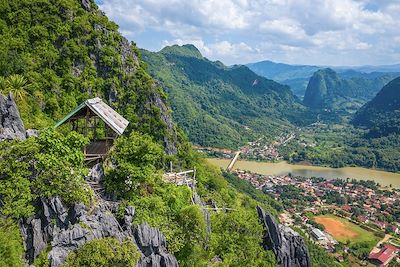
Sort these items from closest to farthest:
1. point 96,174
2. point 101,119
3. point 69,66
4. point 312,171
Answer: point 96,174, point 101,119, point 69,66, point 312,171

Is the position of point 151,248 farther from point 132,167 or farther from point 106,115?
point 106,115

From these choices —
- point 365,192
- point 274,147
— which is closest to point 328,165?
point 274,147

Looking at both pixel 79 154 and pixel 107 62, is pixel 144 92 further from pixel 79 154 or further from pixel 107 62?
pixel 79 154

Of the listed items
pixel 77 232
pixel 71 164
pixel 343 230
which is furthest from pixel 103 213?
pixel 343 230

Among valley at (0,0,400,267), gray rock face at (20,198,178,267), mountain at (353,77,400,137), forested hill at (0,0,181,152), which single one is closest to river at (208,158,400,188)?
valley at (0,0,400,267)

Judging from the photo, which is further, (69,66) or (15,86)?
(69,66)

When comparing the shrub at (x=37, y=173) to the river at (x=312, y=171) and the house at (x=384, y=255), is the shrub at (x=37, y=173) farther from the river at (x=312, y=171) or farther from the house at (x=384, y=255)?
the river at (x=312, y=171)

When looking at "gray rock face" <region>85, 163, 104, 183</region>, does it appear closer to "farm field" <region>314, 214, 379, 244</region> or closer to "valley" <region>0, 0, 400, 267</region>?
"valley" <region>0, 0, 400, 267</region>
